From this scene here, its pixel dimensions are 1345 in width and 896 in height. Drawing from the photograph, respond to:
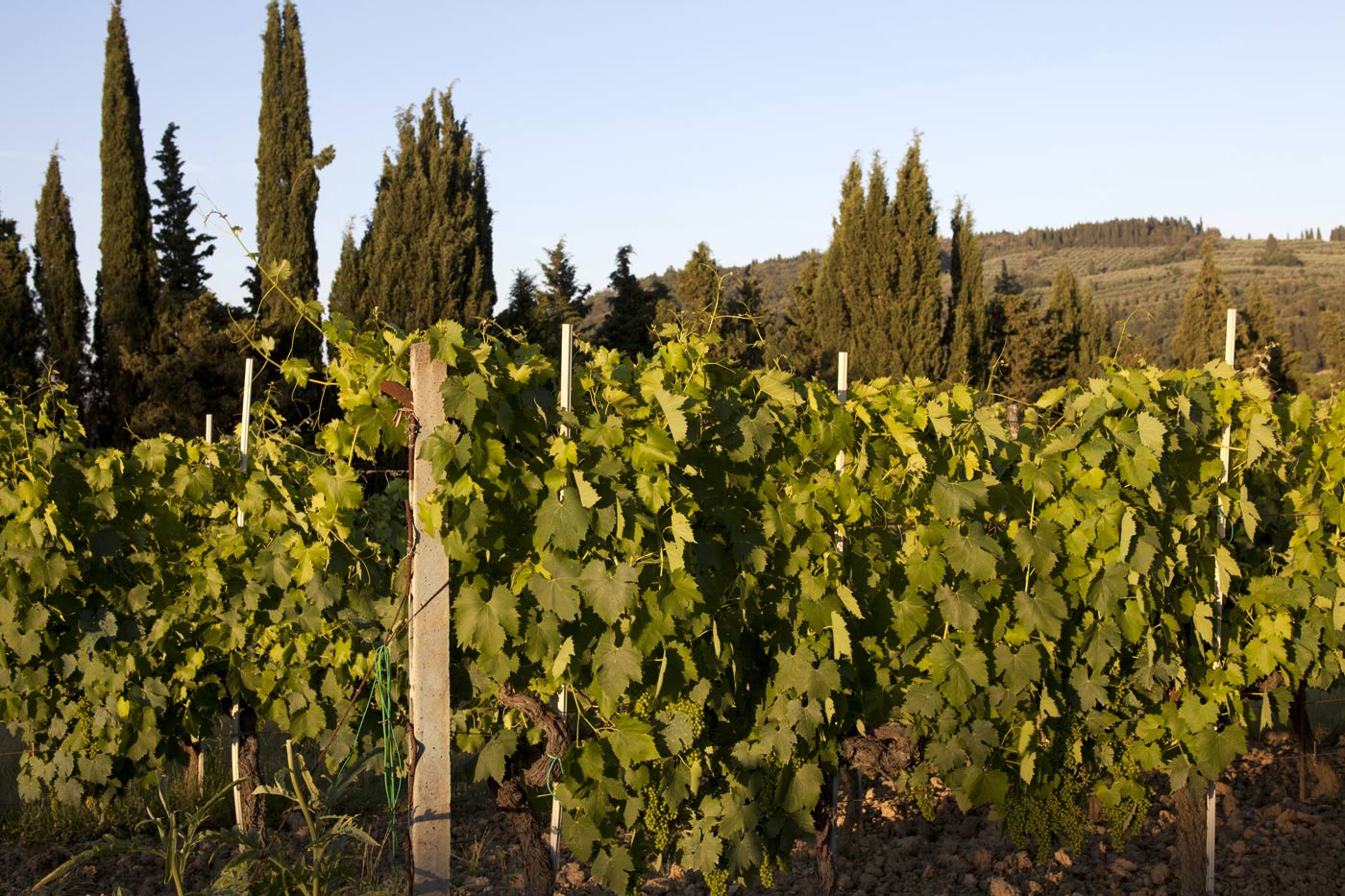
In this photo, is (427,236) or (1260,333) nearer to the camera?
(427,236)

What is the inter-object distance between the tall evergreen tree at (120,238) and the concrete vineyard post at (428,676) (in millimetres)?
16600

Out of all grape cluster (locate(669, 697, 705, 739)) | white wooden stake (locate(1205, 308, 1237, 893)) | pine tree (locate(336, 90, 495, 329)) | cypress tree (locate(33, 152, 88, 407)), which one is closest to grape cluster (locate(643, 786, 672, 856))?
grape cluster (locate(669, 697, 705, 739))

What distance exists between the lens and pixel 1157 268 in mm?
80562

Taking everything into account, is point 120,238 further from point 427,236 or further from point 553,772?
point 553,772

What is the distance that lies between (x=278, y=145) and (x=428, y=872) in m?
19.8

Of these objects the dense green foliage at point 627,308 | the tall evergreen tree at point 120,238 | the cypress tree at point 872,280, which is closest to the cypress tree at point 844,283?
the cypress tree at point 872,280

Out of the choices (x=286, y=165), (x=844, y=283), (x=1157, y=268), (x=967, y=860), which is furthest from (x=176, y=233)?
(x=1157, y=268)

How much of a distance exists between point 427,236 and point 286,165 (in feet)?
11.8

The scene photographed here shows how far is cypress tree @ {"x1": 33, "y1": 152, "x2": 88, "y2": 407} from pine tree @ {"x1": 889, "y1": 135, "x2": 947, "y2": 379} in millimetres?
13989

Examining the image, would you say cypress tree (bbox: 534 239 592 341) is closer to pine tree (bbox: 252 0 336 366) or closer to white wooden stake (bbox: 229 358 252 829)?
pine tree (bbox: 252 0 336 366)

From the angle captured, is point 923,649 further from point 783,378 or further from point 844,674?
point 783,378

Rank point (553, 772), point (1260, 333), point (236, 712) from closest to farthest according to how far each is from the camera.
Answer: point (553, 772) → point (236, 712) → point (1260, 333)

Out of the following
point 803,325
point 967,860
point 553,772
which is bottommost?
point 967,860

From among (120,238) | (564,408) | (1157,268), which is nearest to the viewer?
(564,408)
